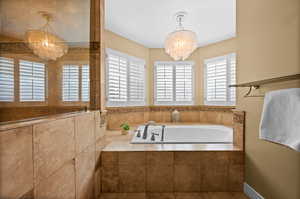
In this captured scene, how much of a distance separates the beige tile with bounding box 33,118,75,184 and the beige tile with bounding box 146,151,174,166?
32.2 inches

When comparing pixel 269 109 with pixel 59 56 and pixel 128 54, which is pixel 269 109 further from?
pixel 128 54

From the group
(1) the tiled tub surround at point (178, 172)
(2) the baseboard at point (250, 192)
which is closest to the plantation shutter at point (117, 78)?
(1) the tiled tub surround at point (178, 172)

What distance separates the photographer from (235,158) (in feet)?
5.11

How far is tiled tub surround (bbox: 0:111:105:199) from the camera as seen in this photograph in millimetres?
578

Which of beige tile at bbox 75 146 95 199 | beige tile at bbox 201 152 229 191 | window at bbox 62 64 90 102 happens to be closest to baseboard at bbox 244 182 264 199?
beige tile at bbox 201 152 229 191

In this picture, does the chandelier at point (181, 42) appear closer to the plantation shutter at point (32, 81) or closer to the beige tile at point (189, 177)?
the beige tile at point (189, 177)

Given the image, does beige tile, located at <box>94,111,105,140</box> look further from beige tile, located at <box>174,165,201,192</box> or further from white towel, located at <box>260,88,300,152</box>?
white towel, located at <box>260,88,300,152</box>

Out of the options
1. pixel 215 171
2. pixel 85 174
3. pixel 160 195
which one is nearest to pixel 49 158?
pixel 85 174

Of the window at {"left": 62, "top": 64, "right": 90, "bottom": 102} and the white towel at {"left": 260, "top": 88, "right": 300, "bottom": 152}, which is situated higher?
the window at {"left": 62, "top": 64, "right": 90, "bottom": 102}

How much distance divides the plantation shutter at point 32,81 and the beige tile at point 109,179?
1.04 metres

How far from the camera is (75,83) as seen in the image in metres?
1.32

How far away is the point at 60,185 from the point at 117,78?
213 centimetres

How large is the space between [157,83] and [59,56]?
2481mm

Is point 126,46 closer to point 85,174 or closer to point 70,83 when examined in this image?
point 70,83
